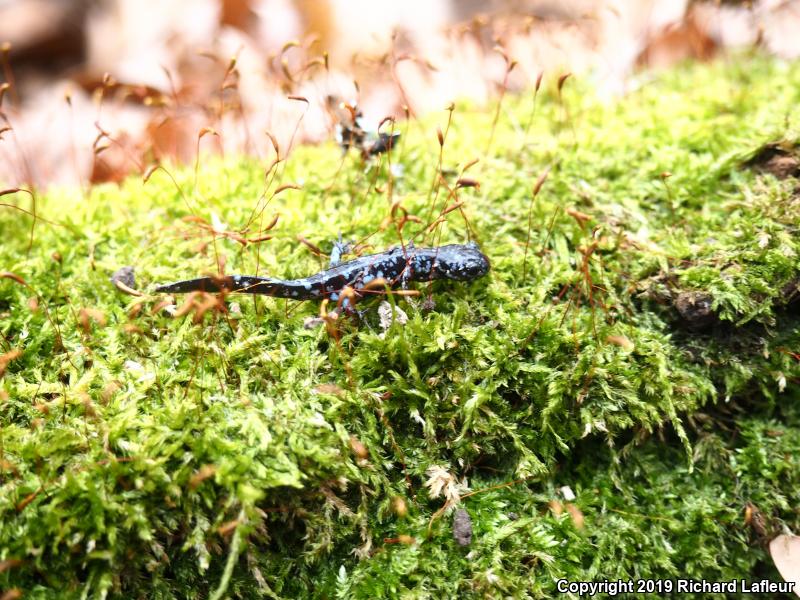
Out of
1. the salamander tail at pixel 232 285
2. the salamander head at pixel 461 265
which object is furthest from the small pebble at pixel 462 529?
the salamander tail at pixel 232 285

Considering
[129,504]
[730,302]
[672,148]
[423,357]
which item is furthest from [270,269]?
[672,148]

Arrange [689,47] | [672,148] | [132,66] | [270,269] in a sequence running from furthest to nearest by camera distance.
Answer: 1. [132,66]
2. [689,47]
3. [672,148]
4. [270,269]

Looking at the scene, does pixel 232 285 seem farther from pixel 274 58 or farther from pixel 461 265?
pixel 274 58

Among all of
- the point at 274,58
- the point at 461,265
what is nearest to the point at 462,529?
the point at 461,265

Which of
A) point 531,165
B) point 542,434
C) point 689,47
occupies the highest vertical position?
point 689,47

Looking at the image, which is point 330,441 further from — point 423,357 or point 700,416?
point 700,416

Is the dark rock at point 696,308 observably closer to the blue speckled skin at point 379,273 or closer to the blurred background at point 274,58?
the blue speckled skin at point 379,273
